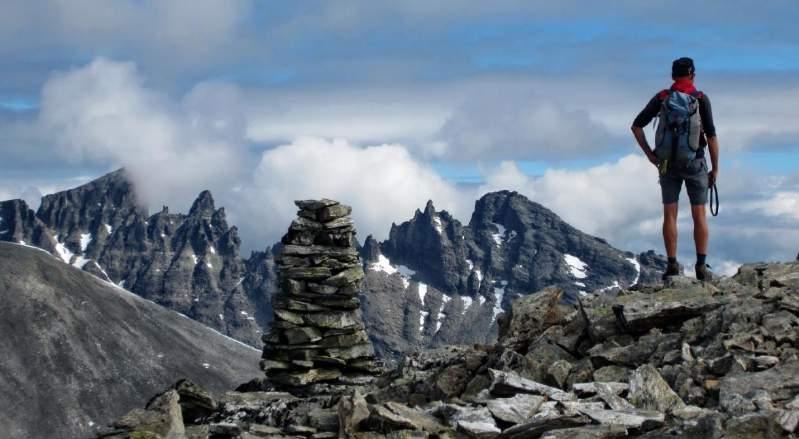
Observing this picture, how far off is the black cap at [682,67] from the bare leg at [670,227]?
10.9 ft

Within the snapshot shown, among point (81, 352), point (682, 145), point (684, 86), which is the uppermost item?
point (684, 86)

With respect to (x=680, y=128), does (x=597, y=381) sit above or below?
below

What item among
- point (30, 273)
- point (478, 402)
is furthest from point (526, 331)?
point (30, 273)

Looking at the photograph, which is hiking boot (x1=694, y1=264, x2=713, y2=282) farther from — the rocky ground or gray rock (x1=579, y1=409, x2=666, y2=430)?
gray rock (x1=579, y1=409, x2=666, y2=430)

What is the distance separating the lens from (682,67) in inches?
1013

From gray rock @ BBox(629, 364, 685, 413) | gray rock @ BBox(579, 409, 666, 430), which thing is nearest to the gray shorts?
gray rock @ BBox(629, 364, 685, 413)

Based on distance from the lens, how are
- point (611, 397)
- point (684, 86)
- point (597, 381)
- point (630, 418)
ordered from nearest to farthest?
point (630, 418)
point (611, 397)
point (597, 381)
point (684, 86)

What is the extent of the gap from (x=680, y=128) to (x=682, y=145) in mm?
429

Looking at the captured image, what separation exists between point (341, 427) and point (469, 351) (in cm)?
576

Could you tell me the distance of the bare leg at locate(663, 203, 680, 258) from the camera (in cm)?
2648

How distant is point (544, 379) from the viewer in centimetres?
2178

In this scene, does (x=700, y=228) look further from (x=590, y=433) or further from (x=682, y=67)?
(x=590, y=433)

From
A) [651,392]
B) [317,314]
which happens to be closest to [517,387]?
[651,392]

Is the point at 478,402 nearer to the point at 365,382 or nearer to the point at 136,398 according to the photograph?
the point at 365,382
